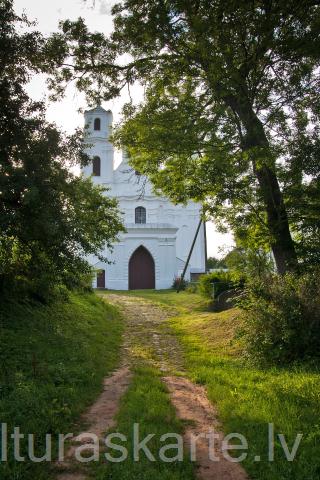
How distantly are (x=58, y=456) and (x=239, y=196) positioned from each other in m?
8.28

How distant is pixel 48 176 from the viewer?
833cm

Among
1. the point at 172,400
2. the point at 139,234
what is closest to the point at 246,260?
the point at 172,400

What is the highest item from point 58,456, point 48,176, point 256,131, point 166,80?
point 166,80

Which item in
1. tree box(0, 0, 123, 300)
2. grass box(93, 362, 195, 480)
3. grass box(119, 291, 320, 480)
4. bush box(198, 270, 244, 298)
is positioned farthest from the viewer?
bush box(198, 270, 244, 298)

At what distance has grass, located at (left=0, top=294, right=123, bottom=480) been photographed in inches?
198

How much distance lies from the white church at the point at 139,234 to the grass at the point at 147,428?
81.3ft

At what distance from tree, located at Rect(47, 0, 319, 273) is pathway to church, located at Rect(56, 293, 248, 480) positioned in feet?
13.4

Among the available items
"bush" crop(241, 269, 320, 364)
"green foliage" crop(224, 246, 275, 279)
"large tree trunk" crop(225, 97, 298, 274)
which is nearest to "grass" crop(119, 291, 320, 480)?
"bush" crop(241, 269, 320, 364)

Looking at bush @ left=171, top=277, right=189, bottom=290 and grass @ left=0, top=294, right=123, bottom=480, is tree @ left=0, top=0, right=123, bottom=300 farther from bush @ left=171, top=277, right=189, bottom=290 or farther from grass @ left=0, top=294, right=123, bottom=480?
bush @ left=171, top=277, right=189, bottom=290

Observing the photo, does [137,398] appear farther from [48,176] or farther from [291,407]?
[48,176]

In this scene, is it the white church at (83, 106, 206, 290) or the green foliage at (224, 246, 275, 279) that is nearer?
the green foliage at (224, 246, 275, 279)

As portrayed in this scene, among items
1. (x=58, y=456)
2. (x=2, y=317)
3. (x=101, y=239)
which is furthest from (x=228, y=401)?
(x=101, y=239)

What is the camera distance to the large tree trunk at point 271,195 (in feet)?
33.1

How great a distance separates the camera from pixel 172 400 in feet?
21.4
